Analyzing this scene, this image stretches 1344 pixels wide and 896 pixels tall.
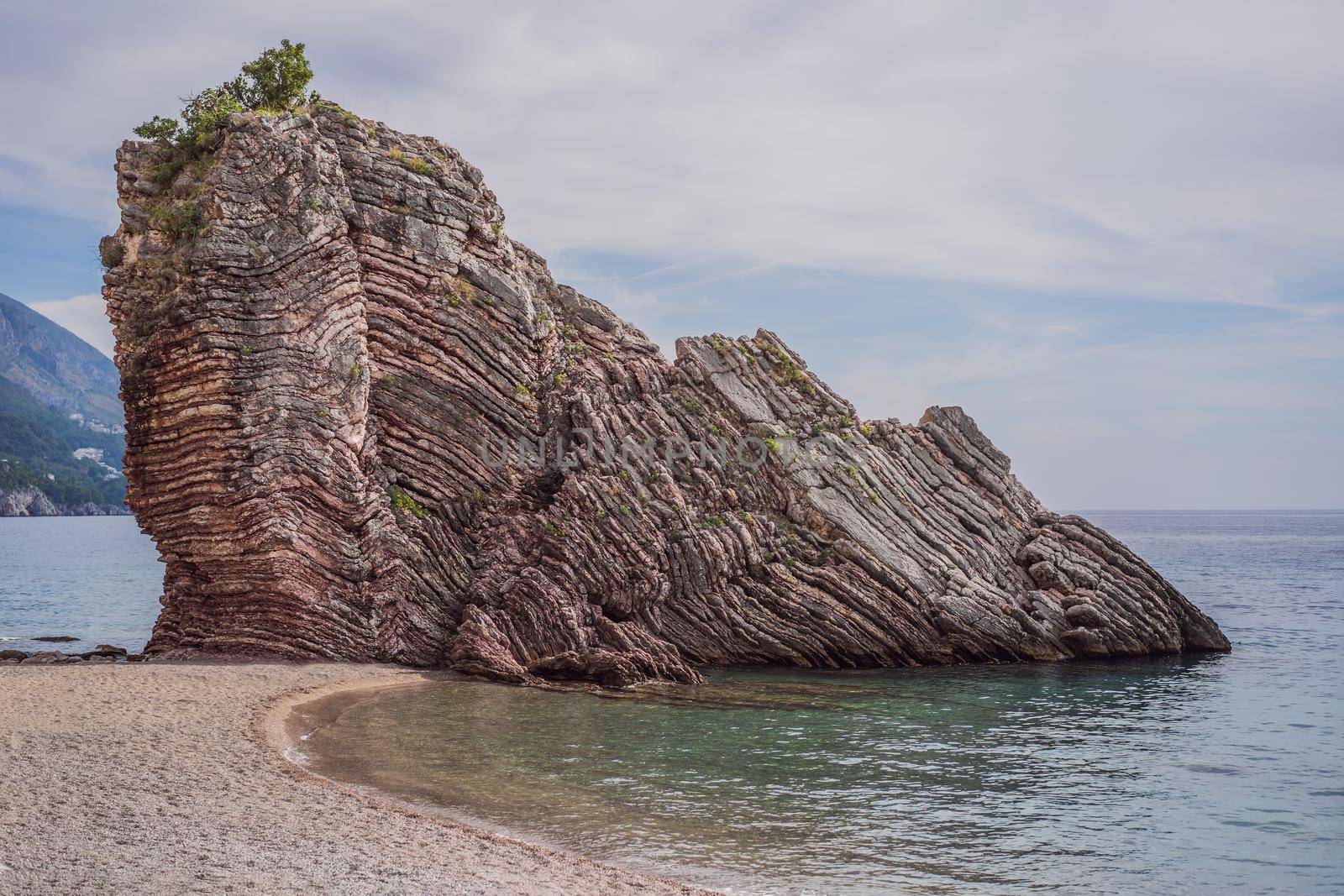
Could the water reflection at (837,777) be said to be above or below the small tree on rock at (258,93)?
below

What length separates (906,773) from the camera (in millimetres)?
21969

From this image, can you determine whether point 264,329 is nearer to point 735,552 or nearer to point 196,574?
point 196,574

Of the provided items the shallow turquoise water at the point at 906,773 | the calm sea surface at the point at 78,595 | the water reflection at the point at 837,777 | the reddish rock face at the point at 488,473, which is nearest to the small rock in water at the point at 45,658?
the reddish rock face at the point at 488,473

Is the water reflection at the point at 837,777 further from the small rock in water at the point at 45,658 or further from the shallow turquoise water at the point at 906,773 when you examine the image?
the small rock in water at the point at 45,658

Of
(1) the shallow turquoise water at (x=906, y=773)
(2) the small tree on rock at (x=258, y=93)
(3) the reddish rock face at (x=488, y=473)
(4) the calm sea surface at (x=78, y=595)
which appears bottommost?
(1) the shallow turquoise water at (x=906, y=773)

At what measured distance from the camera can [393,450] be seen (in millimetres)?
36500

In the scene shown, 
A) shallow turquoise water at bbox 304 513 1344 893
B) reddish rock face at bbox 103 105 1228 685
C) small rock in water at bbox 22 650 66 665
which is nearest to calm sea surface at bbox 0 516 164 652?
small rock in water at bbox 22 650 66 665

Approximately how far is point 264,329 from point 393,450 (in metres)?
6.12

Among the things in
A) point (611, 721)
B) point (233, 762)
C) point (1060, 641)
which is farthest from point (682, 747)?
point (1060, 641)

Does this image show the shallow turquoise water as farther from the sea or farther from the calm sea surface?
the calm sea surface

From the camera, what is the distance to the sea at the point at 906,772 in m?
16.4

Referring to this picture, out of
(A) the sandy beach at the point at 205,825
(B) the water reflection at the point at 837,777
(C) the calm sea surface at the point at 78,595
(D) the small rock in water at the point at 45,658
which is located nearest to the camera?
(A) the sandy beach at the point at 205,825

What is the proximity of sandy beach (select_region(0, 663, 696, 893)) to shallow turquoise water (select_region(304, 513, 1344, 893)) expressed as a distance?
1.62m

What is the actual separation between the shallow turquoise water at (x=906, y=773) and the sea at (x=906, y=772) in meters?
0.07
